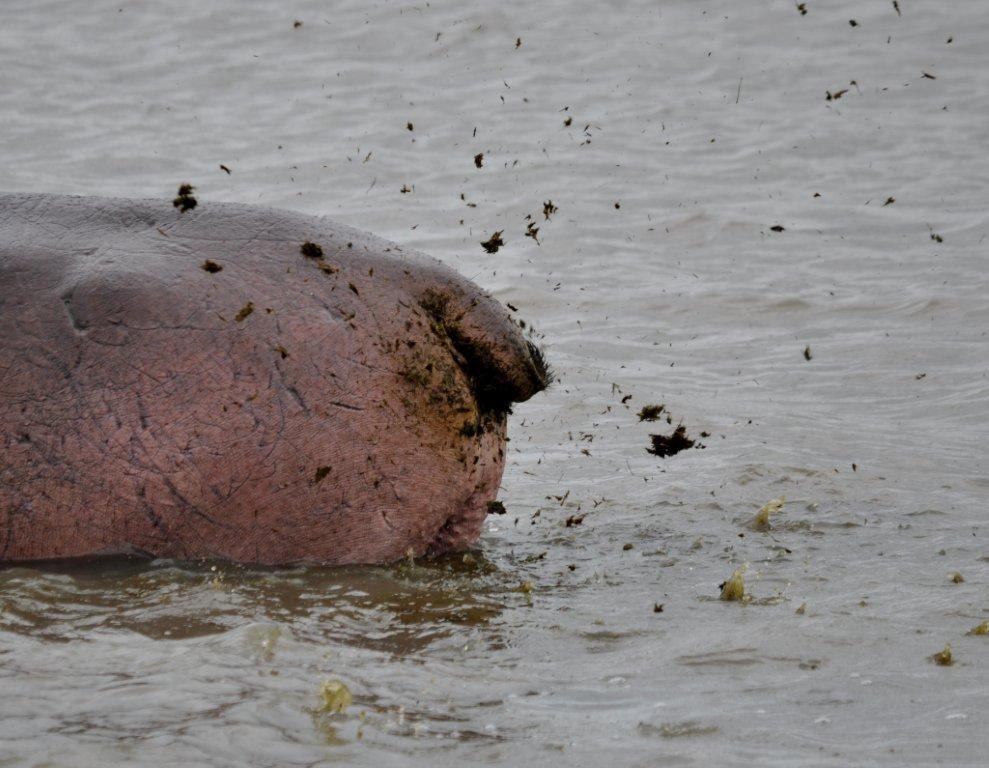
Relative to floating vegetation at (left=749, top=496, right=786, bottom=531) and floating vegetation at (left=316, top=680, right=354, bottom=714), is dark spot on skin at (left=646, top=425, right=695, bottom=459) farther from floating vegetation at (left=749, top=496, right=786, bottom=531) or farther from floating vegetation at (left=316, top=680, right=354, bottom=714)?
floating vegetation at (left=316, top=680, right=354, bottom=714)

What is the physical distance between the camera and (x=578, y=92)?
14266 millimetres

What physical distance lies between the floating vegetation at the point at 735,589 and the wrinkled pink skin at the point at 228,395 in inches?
36.5

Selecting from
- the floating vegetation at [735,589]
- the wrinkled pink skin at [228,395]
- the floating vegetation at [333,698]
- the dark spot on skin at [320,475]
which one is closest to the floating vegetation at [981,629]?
the floating vegetation at [735,589]

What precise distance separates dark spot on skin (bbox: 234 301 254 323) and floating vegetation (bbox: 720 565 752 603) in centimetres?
179

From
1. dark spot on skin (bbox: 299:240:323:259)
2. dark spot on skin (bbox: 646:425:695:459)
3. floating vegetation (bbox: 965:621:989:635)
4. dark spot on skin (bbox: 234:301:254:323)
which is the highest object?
dark spot on skin (bbox: 299:240:323:259)

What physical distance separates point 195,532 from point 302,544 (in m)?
0.34

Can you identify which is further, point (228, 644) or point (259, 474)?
point (259, 474)

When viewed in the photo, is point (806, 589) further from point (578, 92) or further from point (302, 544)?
point (578, 92)

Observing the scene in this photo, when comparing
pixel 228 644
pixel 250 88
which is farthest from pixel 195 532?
pixel 250 88

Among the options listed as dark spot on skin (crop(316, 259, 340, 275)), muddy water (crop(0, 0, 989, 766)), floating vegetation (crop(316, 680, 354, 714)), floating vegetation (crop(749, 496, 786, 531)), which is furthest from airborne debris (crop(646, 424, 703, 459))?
floating vegetation (crop(316, 680, 354, 714))

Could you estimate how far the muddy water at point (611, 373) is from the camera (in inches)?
141

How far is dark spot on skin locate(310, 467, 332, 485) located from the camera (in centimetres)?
449

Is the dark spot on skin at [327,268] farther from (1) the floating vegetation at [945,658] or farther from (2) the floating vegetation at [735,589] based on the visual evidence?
(1) the floating vegetation at [945,658]

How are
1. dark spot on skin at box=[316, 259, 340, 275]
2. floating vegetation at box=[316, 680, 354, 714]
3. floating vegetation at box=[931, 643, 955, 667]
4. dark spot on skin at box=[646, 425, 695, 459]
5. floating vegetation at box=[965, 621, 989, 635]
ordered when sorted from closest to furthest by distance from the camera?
floating vegetation at box=[316, 680, 354, 714] → floating vegetation at box=[931, 643, 955, 667] → floating vegetation at box=[965, 621, 989, 635] → dark spot on skin at box=[316, 259, 340, 275] → dark spot on skin at box=[646, 425, 695, 459]
